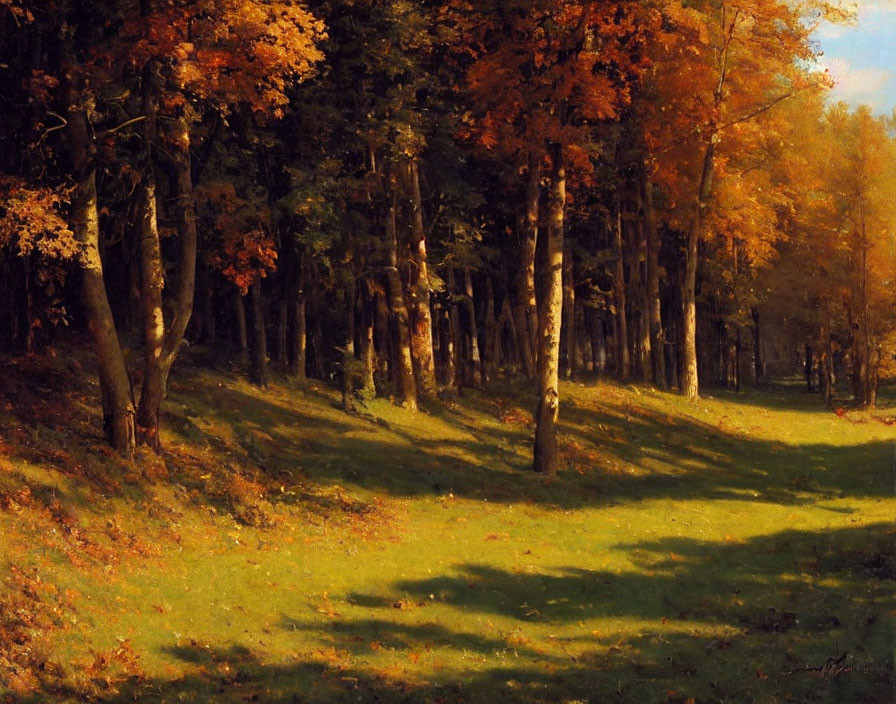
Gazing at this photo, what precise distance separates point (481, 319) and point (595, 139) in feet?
36.6

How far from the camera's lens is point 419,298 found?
40094 millimetres

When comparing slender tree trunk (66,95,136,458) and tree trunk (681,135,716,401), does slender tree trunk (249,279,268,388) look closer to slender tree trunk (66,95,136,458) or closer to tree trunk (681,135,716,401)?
slender tree trunk (66,95,136,458)

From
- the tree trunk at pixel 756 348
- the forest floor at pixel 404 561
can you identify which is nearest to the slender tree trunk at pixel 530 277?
the forest floor at pixel 404 561

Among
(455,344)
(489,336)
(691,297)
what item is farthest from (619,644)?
(691,297)

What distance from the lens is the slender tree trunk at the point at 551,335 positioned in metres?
32.7

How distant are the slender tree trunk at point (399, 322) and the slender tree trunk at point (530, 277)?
5467mm

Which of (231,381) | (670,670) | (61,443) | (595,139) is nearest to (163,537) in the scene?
(61,443)

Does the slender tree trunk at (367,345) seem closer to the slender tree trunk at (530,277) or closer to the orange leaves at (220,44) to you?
the slender tree trunk at (530,277)

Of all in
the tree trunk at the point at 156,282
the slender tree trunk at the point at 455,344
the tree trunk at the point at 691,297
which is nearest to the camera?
the tree trunk at the point at 156,282

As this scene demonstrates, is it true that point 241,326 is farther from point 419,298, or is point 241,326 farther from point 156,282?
point 156,282

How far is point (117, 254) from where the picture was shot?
36594mm
